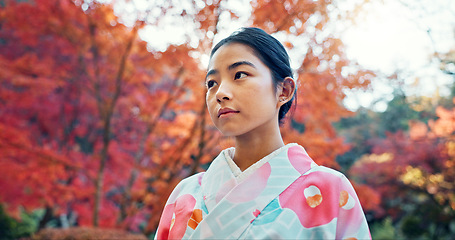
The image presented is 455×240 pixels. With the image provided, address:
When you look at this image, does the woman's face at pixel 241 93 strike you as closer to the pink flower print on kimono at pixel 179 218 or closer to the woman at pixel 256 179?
the woman at pixel 256 179

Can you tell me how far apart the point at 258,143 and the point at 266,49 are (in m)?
0.33

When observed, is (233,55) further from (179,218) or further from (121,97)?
(121,97)

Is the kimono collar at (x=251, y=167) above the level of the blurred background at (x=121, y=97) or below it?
below

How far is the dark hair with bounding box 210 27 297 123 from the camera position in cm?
117

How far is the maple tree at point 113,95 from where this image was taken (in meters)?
3.95

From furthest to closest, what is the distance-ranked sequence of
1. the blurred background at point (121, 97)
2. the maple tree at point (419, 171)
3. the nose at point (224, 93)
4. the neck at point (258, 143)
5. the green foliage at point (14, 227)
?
the green foliage at point (14, 227) < the maple tree at point (419, 171) < the blurred background at point (121, 97) < the neck at point (258, 143) < the nose at point (224, 93)

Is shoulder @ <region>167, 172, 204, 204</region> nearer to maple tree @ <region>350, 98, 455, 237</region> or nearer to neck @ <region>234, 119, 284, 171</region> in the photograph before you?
neck @ <region>234, 119, 284, 171</region>

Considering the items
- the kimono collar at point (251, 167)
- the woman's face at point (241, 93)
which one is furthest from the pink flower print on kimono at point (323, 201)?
the woman's face at point (241, 93)

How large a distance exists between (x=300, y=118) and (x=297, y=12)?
177cm

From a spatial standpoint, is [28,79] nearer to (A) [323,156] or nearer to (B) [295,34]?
(B) [295,34]

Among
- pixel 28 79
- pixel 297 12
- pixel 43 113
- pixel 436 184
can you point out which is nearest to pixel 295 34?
pixel 297 12

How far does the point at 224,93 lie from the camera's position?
3.52ft

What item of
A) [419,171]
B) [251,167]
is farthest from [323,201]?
[419,171]

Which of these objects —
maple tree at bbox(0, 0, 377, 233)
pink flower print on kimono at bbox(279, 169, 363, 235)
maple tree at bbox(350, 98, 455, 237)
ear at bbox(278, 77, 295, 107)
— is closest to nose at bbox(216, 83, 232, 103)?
ear at bbox(278, 77, 295, 107)
